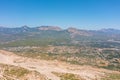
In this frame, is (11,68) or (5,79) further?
(11,68)

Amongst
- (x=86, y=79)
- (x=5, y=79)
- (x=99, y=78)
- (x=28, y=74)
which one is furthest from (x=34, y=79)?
(x=99, y=78)

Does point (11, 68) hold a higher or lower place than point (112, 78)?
higher

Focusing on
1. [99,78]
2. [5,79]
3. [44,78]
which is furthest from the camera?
[99,78]

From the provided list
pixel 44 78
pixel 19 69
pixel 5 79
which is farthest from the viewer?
pixel 19 69

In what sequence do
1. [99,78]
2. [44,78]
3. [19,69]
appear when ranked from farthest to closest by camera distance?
[99,78] < [19,69] < [44,78]

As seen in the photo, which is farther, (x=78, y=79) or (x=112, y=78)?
(x=112, y=78)

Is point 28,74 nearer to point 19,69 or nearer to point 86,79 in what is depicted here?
point 19,69

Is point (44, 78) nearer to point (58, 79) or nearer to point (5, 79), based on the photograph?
point (58, 79)

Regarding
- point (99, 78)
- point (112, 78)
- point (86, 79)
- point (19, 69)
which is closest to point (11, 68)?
point (19, 69)

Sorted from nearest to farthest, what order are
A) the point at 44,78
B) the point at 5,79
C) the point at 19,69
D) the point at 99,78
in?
the point at 5,79 → the point at 44,78 → the point at 19,69 → the point at 99,78
